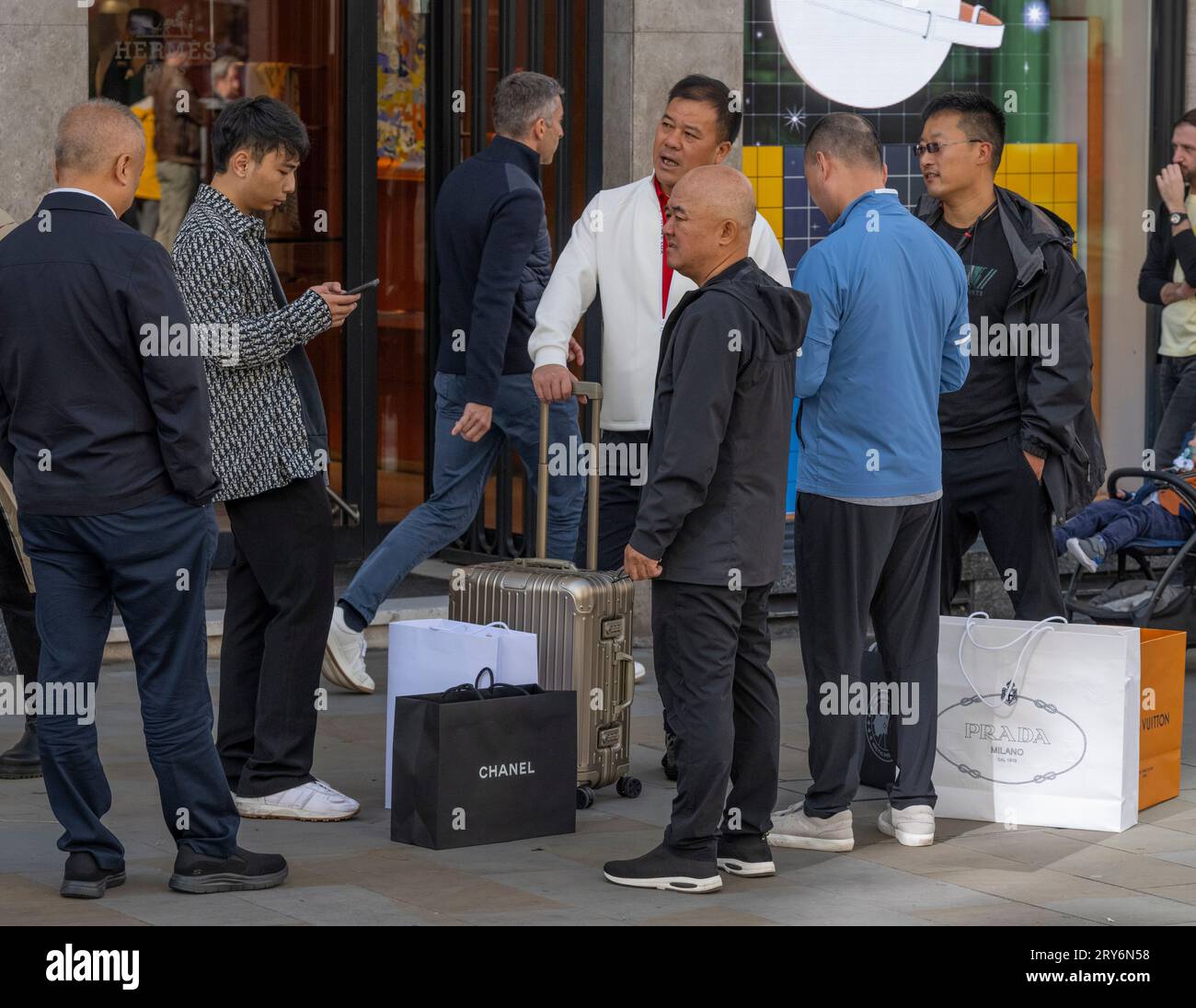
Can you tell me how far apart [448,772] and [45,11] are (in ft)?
12.6

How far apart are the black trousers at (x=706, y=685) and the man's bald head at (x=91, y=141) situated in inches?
67.1

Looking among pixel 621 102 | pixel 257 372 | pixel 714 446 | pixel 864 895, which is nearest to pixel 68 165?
pixel 257 372

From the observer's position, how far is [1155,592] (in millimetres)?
7883

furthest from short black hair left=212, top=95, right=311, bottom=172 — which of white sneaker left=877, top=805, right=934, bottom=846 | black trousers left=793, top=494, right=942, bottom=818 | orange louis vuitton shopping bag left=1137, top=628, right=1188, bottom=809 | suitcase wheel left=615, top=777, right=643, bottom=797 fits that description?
orange louis vuitton shopping bag left=1137, top=628, right=1188, bottom=809

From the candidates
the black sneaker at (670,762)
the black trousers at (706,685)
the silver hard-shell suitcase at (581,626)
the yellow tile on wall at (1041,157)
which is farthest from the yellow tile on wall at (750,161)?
the black trousers at (706,685)

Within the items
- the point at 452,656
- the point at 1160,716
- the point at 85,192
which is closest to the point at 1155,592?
the point at 1160,716

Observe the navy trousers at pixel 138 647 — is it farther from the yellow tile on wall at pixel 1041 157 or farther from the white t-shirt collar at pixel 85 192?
the yellow tile on wall at pixel 1041 157

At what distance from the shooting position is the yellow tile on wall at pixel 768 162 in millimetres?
9094

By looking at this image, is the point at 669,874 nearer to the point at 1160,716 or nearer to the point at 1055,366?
the point at 1160,716

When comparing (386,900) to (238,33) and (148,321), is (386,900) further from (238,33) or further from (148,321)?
(238,33)

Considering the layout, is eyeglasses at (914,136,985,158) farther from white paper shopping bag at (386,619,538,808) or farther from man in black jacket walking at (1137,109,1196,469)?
man in black jacket walking at (1137,109,1196,469)

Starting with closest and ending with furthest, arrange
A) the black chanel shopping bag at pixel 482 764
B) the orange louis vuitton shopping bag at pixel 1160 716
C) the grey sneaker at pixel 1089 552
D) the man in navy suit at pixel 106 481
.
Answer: the man in navy suit at pixel 106 481, the black chanel shopping bag at pixel 482 764, the orange louis vuitton shopping bag at pixel 1160 716, the grey sneaker at pixel 1089 552

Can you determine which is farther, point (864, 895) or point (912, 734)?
point (912, 734)

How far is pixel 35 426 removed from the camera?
475cm
